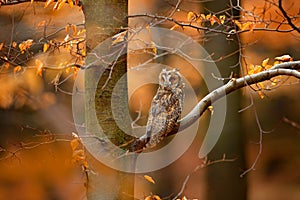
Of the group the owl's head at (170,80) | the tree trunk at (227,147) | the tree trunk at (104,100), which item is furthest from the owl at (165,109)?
the tree trunk at (227,147)

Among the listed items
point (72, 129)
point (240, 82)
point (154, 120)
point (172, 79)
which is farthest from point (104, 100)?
point (72, 129)

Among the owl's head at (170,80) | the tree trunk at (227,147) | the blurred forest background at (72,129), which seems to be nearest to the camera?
the owl's head at (170,80)

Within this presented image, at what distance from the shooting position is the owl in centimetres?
181

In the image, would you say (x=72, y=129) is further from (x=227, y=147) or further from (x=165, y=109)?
(x=165, y=109)

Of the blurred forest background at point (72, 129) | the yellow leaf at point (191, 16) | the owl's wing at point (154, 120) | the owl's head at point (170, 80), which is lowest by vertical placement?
the blurred forest background at point (72, 129)

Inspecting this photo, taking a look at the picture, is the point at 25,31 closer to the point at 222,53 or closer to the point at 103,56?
the point at 222,53

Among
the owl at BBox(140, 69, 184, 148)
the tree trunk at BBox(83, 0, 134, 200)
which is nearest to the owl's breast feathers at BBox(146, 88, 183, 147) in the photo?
the owl at BBox(140, 69, 184, 148)

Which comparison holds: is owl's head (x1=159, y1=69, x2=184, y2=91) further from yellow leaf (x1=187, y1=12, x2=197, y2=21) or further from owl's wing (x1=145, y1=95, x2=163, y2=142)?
yellow leaf (x1=187, y1=12, x2=197, y2=21)

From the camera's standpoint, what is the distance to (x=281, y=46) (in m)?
3.65

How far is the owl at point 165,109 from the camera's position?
5.95ft

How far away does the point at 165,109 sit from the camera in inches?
73.1

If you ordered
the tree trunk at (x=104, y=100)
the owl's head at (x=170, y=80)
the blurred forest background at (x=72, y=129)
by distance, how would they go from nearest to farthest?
the tree trunk at (x=104, y=100)
the owl's head at (x=170, y=80)
the blurred forest background at (x=72, y=129)

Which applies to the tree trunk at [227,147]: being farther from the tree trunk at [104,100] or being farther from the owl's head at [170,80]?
the tree trunk at [104,100]

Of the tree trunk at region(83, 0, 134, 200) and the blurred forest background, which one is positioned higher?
the tree trunk at region(83, 0, 134, 200)
